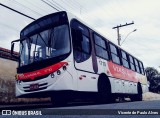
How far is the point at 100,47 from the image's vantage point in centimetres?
999

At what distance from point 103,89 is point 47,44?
301 centimetres

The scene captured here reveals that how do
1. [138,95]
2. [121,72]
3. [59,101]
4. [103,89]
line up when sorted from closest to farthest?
[59,101] < [103,89] < [121,72] < [138,95]

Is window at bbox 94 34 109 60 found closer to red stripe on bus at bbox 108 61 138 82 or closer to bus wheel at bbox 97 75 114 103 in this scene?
red stripe on bus at bbox 108 61 138 82

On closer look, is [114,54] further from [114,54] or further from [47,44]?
[47,44]

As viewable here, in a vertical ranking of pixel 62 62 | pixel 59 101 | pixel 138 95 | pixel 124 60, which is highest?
pixel 124 60

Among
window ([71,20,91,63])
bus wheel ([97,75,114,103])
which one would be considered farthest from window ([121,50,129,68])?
window ([71,20,91,63])

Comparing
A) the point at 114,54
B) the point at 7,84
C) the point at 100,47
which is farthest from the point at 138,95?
the point at 7,84

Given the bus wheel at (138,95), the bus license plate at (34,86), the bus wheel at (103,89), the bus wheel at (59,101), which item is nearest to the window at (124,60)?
the bus wheel at (138,95)

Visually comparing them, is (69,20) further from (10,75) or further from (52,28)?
(10,75)

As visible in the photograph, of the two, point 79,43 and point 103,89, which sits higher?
point 79,43

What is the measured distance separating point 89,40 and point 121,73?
4.04m

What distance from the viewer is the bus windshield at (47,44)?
7493mm

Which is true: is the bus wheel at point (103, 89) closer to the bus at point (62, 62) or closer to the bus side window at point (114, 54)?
the bus at point (62, 62)

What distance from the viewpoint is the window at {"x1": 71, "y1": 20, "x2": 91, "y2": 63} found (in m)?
7.76
